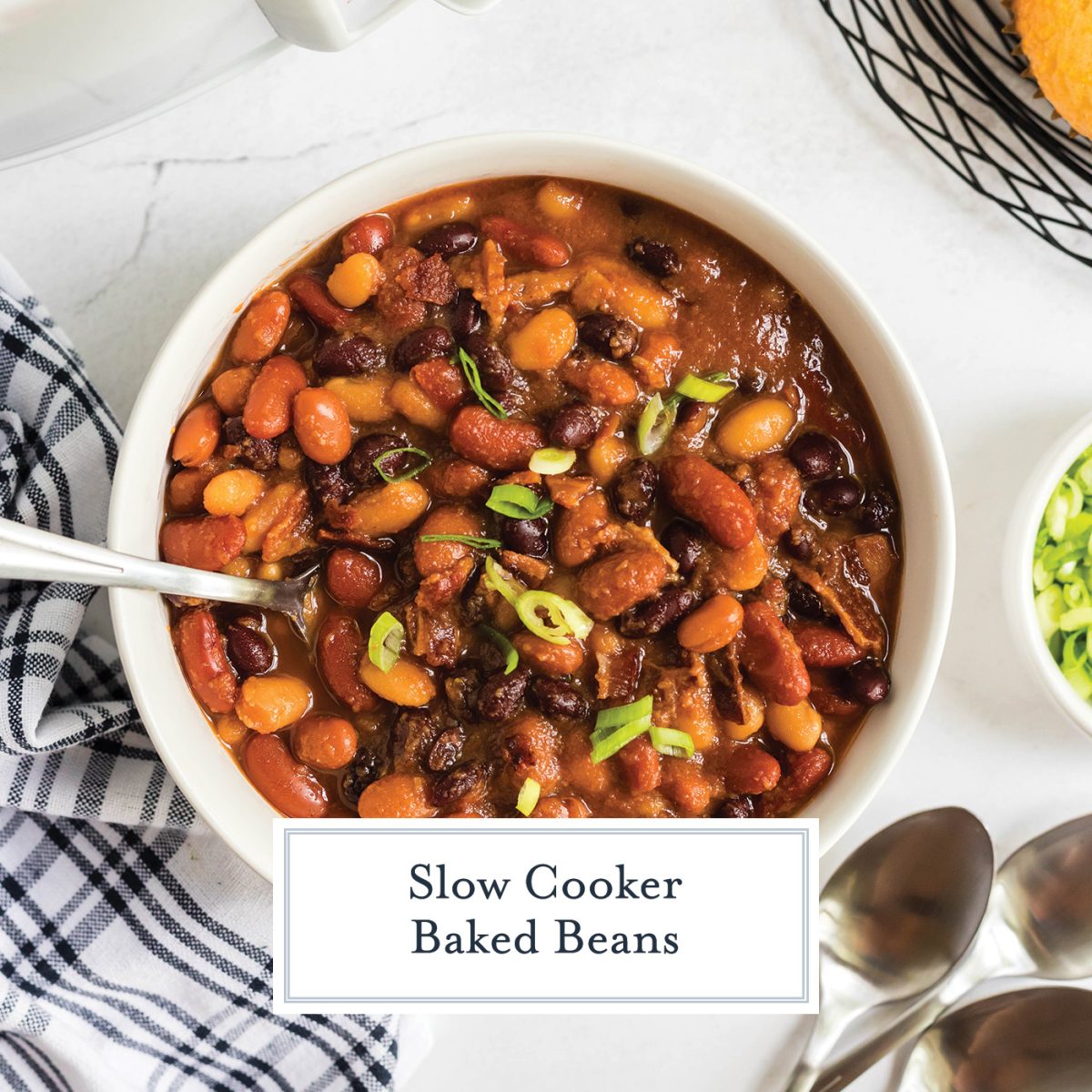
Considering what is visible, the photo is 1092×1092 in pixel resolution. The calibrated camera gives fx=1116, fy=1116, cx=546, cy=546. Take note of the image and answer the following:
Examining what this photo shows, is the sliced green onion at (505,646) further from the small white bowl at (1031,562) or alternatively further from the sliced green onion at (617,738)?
the small white bowl at (1031,562)

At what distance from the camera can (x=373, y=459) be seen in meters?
2.10

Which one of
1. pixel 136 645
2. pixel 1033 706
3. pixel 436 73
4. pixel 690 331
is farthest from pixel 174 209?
pixel 1033 706

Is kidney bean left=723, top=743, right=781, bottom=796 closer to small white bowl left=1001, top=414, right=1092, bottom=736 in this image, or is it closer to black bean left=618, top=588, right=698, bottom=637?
black bean left=618, top=588, right=698, bottom=637

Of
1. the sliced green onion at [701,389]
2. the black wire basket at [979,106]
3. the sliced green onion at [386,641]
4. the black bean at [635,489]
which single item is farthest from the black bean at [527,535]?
the black wire basket at [979,106]

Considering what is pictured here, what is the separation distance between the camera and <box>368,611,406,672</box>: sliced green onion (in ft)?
6.86

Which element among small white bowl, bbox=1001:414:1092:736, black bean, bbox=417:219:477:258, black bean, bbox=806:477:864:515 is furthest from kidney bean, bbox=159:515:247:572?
small white bowl, bbox=1001:414:1092:736

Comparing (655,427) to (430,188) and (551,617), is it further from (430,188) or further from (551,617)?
(430,188)

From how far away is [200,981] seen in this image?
2471 mm

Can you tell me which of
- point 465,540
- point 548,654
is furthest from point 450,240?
point 548,654

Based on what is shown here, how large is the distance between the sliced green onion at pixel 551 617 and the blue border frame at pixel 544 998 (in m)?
0.37

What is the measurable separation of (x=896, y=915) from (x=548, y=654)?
3.74 feet

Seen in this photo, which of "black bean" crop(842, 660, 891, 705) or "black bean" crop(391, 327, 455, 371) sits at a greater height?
"black bean" crop(391, 327, 455, 371)

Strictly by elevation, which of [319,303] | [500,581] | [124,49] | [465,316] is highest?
[124,49]

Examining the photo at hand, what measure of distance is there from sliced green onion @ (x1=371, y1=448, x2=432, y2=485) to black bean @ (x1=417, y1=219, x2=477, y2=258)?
0.38 meters
